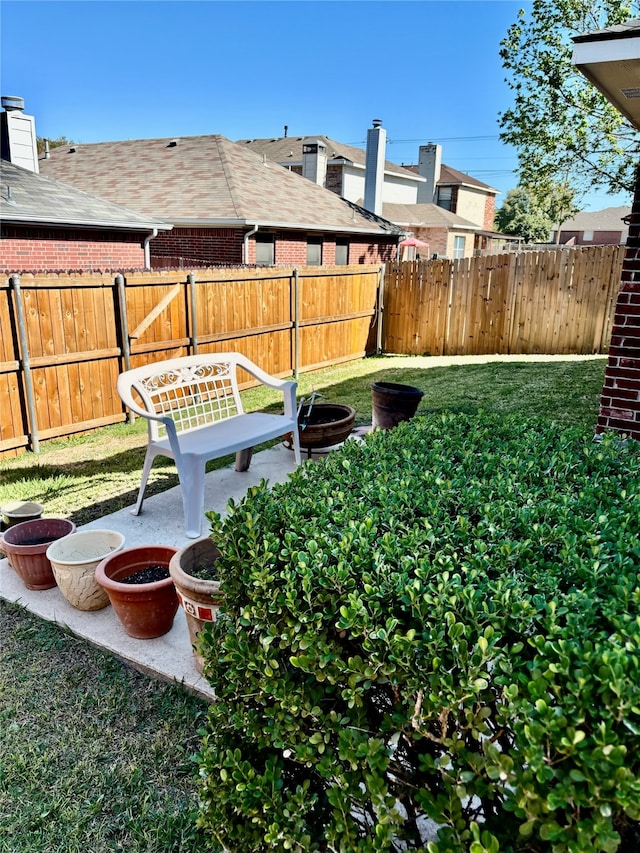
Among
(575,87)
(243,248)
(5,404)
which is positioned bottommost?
(5,404)

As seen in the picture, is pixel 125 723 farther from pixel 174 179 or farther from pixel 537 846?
pixel 174 179

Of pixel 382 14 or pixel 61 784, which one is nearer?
pixel 61 784

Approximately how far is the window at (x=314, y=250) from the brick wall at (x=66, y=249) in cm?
549

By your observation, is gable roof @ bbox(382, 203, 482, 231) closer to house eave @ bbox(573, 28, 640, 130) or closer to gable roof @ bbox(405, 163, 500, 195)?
gable roof @ bbox(405, 163, 500, 195)

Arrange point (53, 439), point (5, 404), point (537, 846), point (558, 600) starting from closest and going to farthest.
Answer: point (537, 846) → point (558, 600) → point (5, 404) → point (53, 439)

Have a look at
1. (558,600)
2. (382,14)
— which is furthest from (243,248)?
(558,600)

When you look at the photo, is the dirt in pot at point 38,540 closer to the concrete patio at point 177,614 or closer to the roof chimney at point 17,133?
the concrete patio at point 177,614

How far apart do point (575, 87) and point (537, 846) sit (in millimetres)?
18439

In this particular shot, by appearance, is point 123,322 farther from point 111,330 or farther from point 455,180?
point 455,180

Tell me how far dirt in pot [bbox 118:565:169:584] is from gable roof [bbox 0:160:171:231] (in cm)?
854

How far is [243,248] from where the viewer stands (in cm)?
1423

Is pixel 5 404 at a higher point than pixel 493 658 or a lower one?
lower

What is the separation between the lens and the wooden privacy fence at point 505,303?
36.9ft

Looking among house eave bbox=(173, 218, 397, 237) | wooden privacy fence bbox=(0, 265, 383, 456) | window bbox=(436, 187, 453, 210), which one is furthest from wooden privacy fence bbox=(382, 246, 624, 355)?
window bbox=(436, 187, 453, 210)
